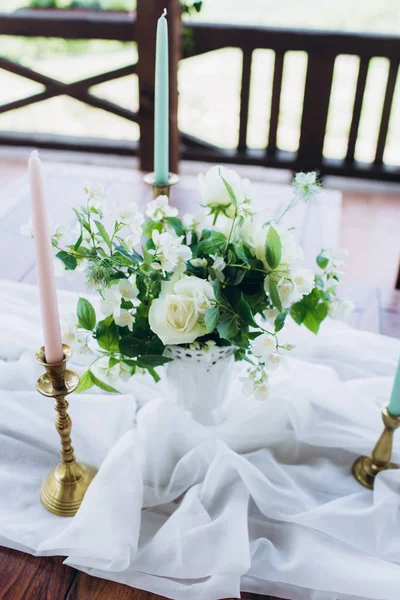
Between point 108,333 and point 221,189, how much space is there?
252mm

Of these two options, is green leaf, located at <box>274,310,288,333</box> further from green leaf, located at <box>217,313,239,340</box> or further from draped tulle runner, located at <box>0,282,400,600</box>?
draped tulle runner, located at <box>0,282,400,600</box>

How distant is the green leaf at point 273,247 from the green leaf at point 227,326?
87 millimetres

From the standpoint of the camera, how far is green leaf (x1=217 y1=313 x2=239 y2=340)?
26.9 inches

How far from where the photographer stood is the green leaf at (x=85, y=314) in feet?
2.43

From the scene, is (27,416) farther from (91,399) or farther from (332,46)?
(332,46)

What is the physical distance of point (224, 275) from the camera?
0.75 m

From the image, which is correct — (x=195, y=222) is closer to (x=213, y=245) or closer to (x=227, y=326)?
(x=213, y=245)

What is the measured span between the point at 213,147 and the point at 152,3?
1.27 meters

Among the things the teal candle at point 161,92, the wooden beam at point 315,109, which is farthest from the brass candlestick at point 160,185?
A: the wooden beam at point 315,109

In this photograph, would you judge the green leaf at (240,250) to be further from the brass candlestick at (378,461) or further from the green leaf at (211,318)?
the brass candlestick at (378,461)

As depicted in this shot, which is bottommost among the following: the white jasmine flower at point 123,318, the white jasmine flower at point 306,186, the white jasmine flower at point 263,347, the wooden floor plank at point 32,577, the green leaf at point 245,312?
the wooden floor plank at point 32,577

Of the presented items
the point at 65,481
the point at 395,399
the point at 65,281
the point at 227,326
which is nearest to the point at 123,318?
the point at 227,326

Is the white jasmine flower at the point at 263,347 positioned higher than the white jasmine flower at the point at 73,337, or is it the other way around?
the white jasmine flower at the point at 263,347

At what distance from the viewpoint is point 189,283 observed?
0.69m
